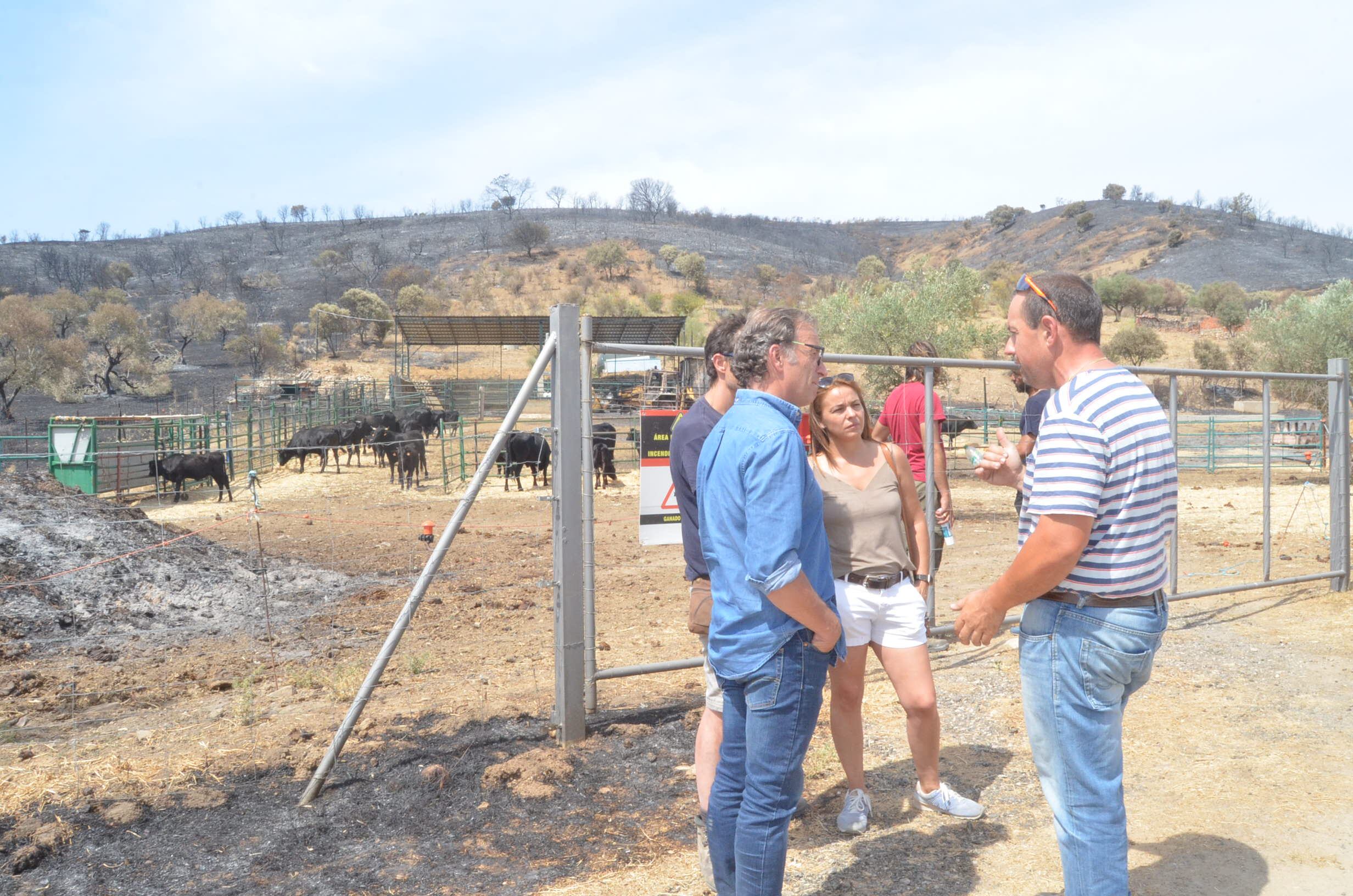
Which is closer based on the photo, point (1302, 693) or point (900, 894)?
point (900, 894)

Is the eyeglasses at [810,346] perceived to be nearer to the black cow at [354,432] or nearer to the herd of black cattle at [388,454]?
the herd of black cattle at [388,454]

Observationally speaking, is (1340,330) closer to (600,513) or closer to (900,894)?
(600,513)

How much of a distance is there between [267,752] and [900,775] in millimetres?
2926

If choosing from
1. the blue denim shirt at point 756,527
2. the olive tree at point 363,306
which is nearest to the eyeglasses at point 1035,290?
the blue denim shirt at point 756,527

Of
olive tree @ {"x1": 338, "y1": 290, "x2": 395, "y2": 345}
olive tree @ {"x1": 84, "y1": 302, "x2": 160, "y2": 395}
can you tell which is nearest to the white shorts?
olive tree @ {"x1": 84, "y1": 302, "x2": 160, "y2": 395}

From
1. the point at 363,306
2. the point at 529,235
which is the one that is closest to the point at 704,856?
the point at 363,306

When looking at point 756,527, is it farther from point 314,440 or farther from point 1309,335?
point 1309,335

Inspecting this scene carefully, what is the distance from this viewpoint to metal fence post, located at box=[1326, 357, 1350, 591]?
23.1ft

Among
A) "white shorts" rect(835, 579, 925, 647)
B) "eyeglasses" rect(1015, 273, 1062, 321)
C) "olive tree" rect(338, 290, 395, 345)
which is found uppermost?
"olive tree" rect(338, 290, 395, 345)

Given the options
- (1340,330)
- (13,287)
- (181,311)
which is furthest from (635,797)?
(13,287)

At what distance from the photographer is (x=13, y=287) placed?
237 feet

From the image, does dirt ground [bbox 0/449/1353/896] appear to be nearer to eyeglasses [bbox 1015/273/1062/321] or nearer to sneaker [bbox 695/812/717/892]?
sneaker [bbox 695/812/717/892]

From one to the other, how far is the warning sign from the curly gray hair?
6.51 ft

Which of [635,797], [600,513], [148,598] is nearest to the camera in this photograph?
[635,797]
